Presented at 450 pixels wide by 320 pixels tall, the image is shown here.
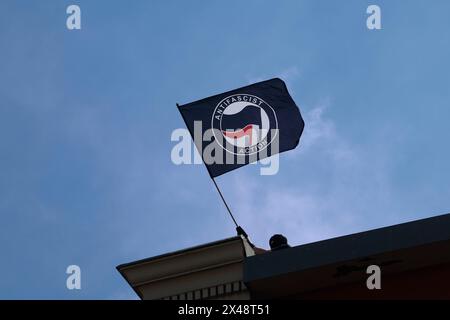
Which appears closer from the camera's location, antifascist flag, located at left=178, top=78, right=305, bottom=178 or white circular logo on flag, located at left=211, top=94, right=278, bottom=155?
antifascist flag, located at left=178, top=78, right=305, bottom=178

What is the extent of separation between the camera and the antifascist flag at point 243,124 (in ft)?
47.4

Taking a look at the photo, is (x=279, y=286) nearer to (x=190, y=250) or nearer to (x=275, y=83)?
(x=190, y=250)

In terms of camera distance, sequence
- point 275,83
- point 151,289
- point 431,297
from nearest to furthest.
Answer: point 431,297 → point 151,289 → point 275,83

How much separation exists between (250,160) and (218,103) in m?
1.22

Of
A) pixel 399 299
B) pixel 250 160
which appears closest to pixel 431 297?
pixel 399 299

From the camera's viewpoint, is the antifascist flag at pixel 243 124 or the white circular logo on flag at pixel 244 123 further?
the white circular logo on flag at pixel 244 123

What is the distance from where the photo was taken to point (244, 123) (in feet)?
49.2

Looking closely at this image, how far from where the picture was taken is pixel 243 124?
1500cm

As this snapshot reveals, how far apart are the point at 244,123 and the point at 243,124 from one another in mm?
23

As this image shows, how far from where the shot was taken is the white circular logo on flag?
14547mm

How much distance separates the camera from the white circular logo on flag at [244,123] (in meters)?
14.5

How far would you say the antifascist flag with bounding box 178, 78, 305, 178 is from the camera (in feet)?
47.4
